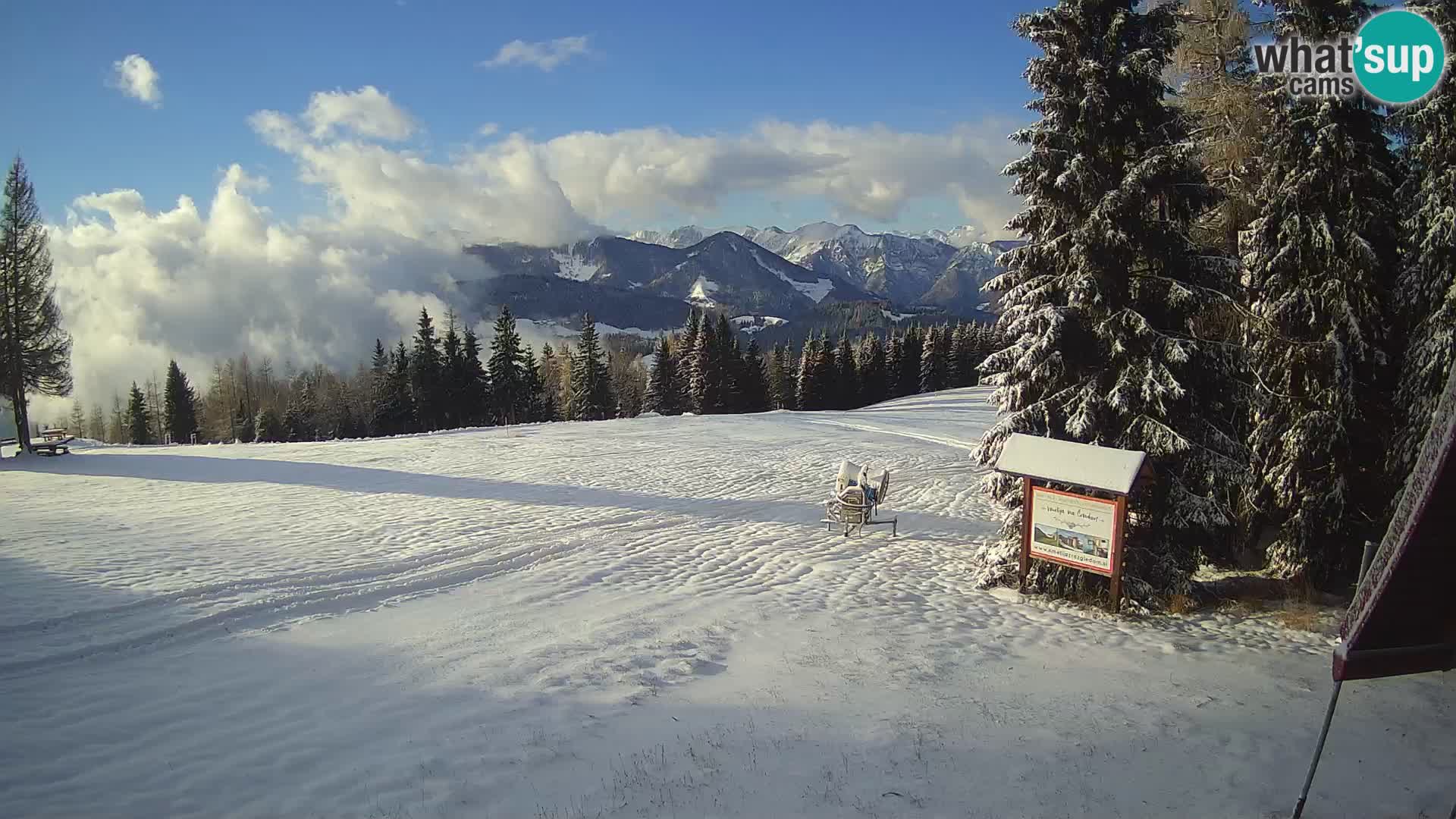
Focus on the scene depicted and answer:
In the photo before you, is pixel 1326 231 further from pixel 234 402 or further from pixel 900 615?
pixel 234 402

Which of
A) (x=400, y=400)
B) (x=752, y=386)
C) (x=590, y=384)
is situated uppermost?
(x=590, y=384)

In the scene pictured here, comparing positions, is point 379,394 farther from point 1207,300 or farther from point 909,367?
point 1207,300

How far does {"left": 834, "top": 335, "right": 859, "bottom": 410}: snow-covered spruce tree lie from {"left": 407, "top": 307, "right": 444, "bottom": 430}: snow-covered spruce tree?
3903 cm

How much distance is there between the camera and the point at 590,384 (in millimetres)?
64625

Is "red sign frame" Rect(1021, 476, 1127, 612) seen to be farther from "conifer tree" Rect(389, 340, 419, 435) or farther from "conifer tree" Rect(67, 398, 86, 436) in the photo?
"conifer tree" Rect(67, 398, 86, 436)

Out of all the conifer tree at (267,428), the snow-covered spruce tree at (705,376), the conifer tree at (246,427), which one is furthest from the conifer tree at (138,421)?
the snow-covered spruce tree at (705,376)

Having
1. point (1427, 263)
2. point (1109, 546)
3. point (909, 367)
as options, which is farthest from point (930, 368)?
point (1109, 546)

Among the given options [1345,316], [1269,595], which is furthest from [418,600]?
[1345,316]

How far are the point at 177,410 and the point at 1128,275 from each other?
329ft

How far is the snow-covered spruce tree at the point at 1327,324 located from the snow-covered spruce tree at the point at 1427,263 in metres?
0.41

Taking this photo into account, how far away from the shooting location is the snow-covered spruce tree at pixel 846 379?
71812 mm

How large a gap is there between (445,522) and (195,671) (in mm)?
8218

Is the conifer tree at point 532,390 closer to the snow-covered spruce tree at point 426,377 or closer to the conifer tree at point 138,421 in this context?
the snow-covered spruce tree at point 426,377

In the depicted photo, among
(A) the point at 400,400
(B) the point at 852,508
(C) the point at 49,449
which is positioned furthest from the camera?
(A) the point at 400,400
